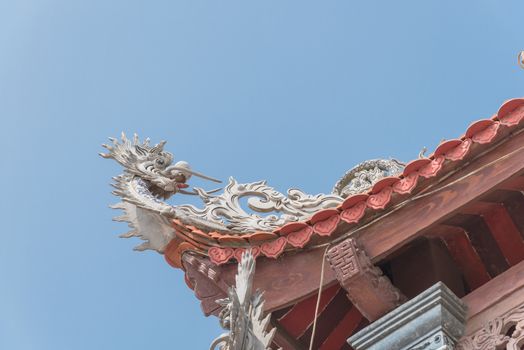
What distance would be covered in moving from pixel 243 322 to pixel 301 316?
2.30 metres

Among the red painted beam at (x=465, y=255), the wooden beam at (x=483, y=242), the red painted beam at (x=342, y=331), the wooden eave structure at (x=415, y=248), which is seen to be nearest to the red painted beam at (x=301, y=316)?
the wooden eave structure at (x=415, y=248)

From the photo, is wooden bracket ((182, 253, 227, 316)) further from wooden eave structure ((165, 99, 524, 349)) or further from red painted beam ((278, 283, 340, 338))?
red painted beam ((278, 283, 340, 338))

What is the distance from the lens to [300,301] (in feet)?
29.4

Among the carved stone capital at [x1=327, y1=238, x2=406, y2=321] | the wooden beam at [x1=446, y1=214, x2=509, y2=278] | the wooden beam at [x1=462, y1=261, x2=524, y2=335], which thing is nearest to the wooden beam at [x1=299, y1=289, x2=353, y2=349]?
the carved stone capital at [x1=327, y1=238, x2=406, y2=321]

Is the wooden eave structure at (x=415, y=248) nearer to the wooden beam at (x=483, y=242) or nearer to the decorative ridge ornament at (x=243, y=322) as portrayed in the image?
the wooden beam at (x=483, y=242)

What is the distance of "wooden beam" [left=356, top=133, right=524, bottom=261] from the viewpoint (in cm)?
831

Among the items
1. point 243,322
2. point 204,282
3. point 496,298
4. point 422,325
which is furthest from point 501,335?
point 204,282

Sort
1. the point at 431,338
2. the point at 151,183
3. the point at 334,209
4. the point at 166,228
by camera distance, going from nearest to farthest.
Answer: the point at 431,338 < the point at 334,209 < the point at 166,228 < the point at 151,183

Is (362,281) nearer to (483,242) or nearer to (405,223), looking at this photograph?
(405,223)

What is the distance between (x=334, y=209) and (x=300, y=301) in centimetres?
71

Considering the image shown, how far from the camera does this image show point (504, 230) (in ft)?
28.7

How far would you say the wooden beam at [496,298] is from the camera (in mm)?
8086

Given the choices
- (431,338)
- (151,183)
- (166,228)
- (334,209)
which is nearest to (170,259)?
(166,228)

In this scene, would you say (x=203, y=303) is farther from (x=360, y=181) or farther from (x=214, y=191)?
(x=360, y=181)
